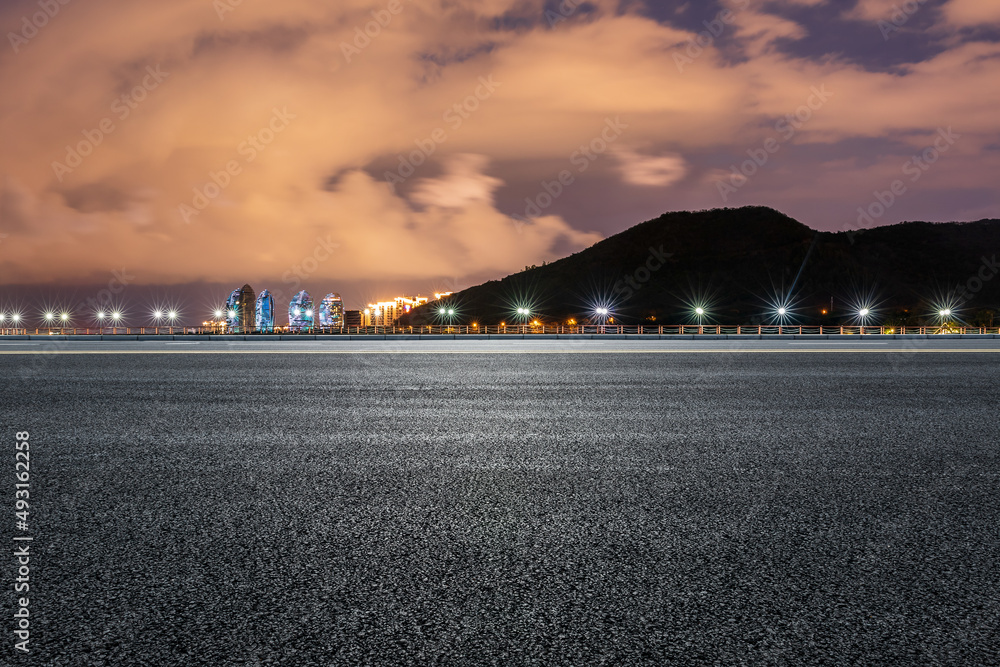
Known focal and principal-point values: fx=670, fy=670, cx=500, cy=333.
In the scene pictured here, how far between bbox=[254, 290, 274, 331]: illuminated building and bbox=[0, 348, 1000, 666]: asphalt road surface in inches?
4523

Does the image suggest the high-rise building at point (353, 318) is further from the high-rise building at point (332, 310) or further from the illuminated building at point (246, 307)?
the illuminated building at point (246, 307)

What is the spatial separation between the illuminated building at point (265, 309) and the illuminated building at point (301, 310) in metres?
3.29

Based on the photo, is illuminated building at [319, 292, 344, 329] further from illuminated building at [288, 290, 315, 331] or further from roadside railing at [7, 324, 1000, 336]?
roadside railing at [7, 324, 1000, 336]

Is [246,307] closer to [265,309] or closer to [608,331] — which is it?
[265,309]

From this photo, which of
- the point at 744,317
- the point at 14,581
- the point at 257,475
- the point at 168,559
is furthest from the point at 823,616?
the point at 744,317

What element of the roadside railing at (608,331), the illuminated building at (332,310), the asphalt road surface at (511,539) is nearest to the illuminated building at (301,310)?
the illuminated building at (332,310)

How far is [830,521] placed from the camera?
11.7 feet

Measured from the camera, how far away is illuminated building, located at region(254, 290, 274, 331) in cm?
11654

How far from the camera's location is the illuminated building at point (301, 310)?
388 feet

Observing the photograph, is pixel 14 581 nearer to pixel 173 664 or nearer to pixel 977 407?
pixel 173 664

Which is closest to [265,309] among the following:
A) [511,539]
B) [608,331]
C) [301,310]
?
[301,310]

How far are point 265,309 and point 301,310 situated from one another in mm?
6098

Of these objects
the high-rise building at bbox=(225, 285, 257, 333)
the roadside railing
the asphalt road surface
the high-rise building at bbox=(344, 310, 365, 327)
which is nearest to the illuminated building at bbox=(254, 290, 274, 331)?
the high-rise building at bbox=(225, 285, 257, 333)

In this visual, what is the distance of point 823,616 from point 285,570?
2.14m
